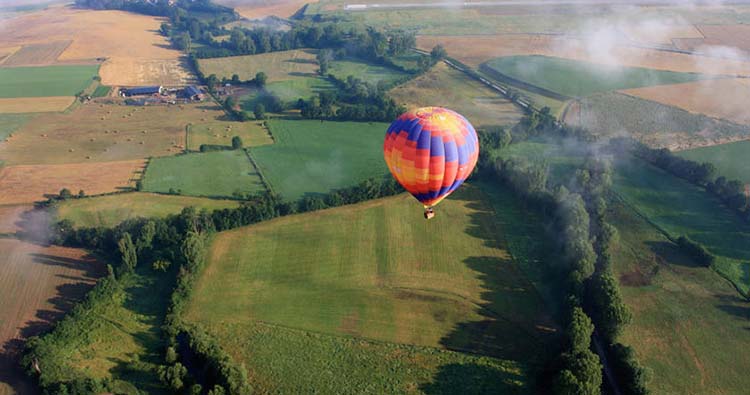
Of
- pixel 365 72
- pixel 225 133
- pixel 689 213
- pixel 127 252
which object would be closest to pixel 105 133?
pixel 225 133

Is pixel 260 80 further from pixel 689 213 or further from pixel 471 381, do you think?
pixel 471 381

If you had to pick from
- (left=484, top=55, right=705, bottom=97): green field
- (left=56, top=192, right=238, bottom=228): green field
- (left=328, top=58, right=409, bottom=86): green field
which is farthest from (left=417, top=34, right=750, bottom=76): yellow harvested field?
(left=56, top=192, right=238, bottom=228): green field

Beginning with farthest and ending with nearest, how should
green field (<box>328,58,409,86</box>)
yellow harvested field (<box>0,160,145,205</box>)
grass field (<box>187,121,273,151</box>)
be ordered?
green field (<box>328,58,409,86</box>) → grass field (<box>187,121,273,151</box>) → yellow harvested field (<box>0,160,145,205</box>)

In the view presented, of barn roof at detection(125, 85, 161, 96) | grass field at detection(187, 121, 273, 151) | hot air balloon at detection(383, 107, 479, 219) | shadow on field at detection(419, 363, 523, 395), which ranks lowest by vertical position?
shadow on field at detection(419, 363, 523, 395)

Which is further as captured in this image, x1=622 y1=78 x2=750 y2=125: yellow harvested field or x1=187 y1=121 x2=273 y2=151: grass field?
x1=622 y1=78 x2=750 y2=125: yellow harvested field

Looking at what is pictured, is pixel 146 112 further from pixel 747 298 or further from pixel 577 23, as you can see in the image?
pixel 577 23

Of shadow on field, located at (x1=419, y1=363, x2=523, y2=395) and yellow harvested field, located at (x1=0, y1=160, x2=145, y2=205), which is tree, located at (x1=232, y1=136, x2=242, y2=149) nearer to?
yellow harvested field, located at (x1=0, y1=160, x2=145, y2=205)
